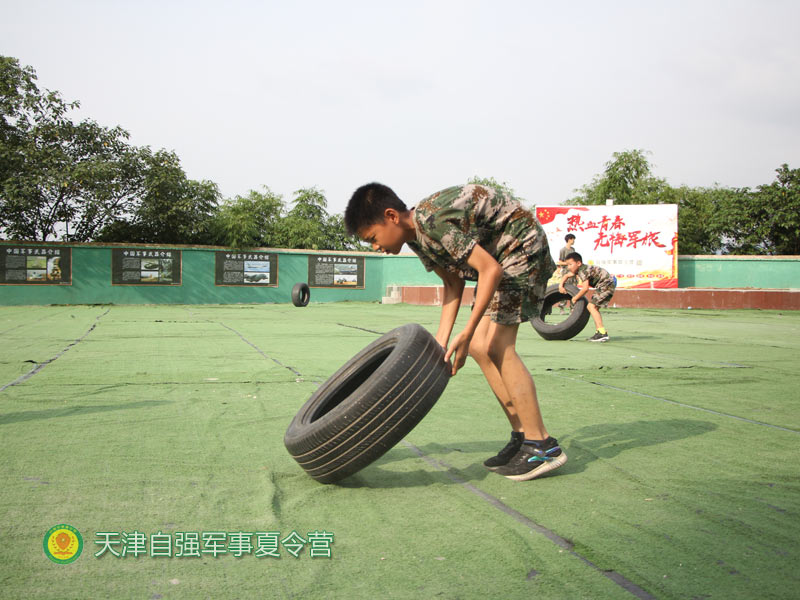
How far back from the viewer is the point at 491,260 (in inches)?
113

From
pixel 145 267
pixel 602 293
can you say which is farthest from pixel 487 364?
pixel 145 267

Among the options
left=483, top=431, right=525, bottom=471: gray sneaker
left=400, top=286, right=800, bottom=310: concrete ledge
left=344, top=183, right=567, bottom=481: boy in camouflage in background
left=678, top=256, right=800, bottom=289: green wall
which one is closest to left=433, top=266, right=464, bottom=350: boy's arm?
left=344, top=183, right=567, bottom=481: boy in camouflage in background

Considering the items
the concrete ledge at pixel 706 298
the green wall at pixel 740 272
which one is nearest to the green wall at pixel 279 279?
the green wall at pixel 740 272

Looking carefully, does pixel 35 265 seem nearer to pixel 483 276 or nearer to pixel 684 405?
pixel 684 405

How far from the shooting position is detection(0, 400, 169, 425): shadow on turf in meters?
4.18

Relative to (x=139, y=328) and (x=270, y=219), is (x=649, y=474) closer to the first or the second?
(x=139, y=328)

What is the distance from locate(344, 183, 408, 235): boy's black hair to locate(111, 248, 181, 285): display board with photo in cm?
2390

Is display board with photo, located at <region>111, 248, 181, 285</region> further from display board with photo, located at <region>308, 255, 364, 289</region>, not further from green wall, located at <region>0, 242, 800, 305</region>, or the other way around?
display board with photo, located at <region>308, 255, 364, 289</region>

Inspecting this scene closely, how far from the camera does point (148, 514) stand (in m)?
2.52

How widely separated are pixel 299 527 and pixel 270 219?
116 ft

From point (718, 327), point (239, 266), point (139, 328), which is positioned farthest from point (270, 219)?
point (718, 327)

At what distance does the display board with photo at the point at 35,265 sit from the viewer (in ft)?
75.6

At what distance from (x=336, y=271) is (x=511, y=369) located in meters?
25.4

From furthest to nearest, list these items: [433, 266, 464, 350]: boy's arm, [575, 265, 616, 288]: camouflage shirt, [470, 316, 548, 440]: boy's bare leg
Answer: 1. [575, 265, 616, 288]: camouflage shirt
2. [433, 266, 464, 350]: boy's arm
3. [470, 316, 548, 440]: boy's bare leg
